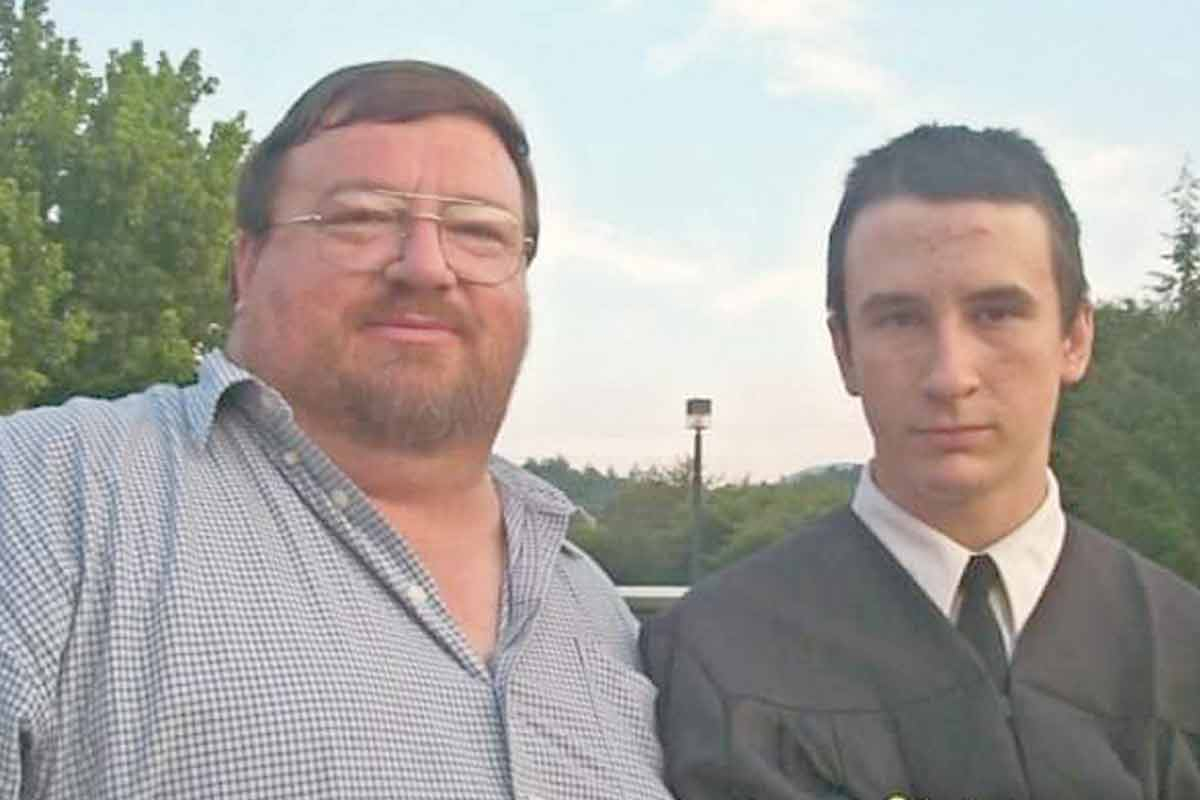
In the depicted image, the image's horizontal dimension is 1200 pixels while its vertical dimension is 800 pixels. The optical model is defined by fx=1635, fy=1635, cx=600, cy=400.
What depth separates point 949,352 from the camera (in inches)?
82.1

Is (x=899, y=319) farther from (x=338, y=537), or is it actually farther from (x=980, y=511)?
(x=338, y=537)

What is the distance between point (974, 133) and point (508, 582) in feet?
3.17

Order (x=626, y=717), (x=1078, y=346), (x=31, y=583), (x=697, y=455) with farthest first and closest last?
(x=697, y=455) → (x=626, y=717) → (x=1078, y=346) → (x=31, y=583)

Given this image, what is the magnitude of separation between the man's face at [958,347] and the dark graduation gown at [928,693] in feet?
0.48

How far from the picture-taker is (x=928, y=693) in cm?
211

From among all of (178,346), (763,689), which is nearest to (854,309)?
(763,689)

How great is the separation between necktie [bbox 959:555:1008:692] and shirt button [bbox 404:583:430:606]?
737 millimetres

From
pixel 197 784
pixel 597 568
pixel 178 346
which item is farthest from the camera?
pixel 178 346

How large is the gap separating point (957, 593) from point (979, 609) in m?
0.04

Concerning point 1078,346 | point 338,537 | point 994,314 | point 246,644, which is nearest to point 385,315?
point 338,537

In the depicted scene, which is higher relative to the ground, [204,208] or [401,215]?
[204,208]

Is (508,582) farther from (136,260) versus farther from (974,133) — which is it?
(136,260)

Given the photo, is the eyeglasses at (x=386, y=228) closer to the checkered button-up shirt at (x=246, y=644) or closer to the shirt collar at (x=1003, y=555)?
the checkered button-up shirt at (x=246, y=644)

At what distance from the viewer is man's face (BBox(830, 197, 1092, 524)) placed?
210cm
